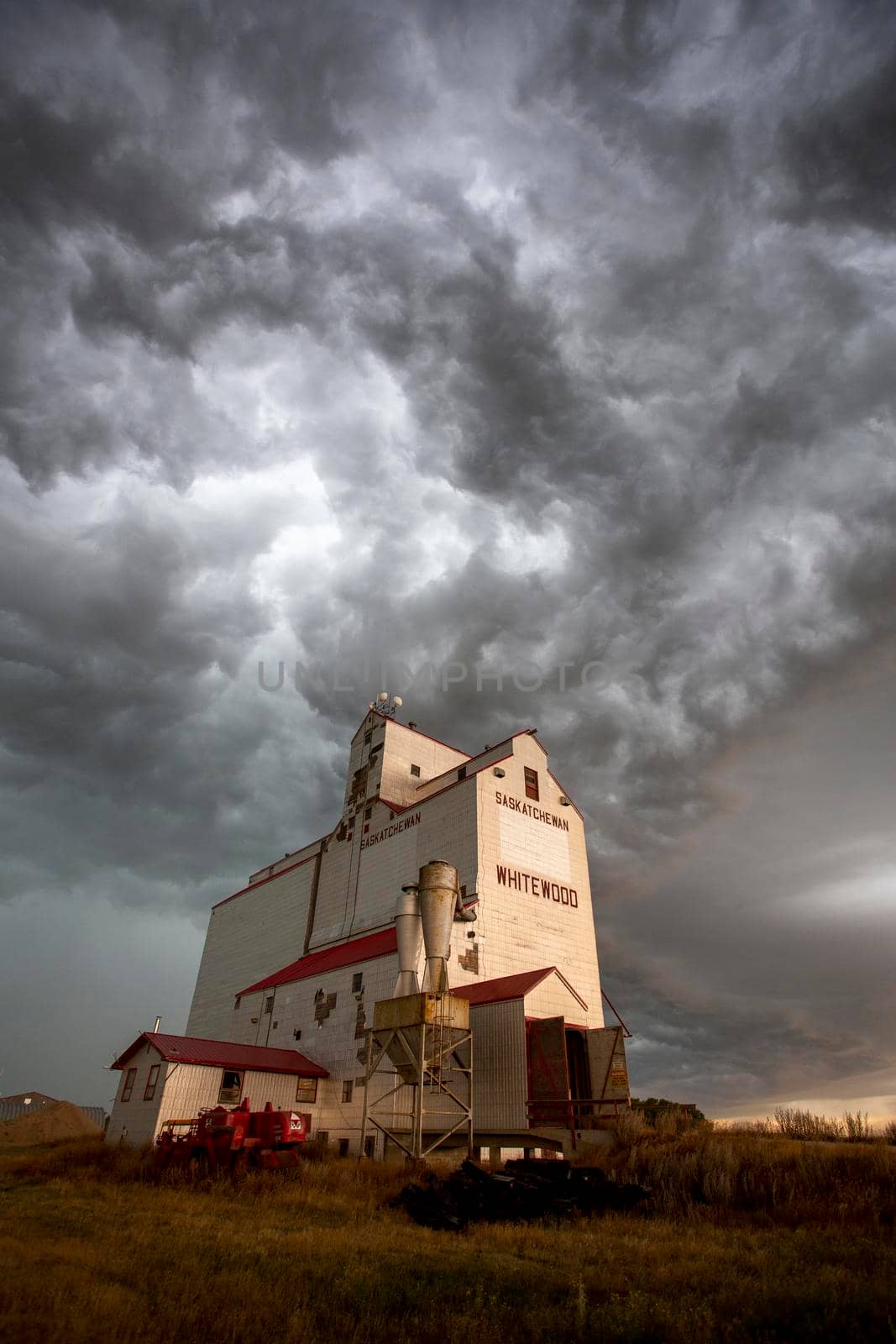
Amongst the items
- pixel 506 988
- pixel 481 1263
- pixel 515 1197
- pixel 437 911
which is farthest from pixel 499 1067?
pixel 481 1263

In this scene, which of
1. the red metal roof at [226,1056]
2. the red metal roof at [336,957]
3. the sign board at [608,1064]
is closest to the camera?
the sign board at [608,1064]

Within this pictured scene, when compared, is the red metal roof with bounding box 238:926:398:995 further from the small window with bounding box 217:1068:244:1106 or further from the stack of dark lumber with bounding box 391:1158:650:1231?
the stack of dark lumber with bounding box 391:1158:650:1231

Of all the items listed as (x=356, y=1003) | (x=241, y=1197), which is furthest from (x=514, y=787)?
(x=241, y=1197)

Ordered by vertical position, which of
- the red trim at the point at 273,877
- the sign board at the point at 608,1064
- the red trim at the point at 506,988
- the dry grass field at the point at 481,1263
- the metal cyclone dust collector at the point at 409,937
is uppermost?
the red trim at the point at 273,877

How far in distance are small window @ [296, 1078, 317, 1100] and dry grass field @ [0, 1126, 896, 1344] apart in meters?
12.9

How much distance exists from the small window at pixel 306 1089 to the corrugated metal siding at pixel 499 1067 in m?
9.06

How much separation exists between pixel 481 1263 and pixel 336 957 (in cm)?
2598

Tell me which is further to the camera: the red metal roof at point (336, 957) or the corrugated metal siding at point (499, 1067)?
the red metal roof at point (336, 957)

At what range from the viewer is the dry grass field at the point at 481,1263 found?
8188 millimetres

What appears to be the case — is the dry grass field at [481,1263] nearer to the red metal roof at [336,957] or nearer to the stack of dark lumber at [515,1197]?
the stack of dark lumber at [515,1197]

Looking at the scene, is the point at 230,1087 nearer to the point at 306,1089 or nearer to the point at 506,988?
the point at 306,1089

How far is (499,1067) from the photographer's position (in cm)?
2491

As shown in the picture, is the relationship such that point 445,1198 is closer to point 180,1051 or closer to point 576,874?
point 180,1051

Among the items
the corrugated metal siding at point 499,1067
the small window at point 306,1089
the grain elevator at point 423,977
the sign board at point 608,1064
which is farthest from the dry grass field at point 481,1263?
the small window at point 306,1089
